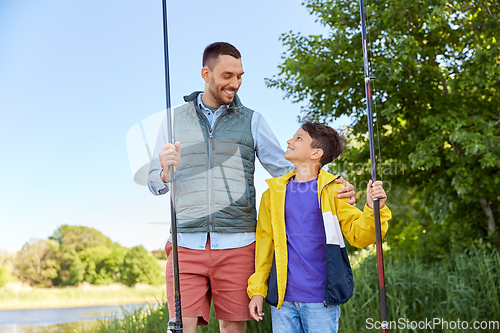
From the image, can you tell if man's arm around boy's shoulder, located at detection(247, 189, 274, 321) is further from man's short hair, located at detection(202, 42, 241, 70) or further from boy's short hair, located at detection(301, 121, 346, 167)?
man's short hair, located at detection(202, 42, 241, 70)

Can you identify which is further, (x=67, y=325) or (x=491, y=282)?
(x=67, y=325)

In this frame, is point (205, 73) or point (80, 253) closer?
point (205, 73)

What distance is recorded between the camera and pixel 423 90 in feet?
17.9

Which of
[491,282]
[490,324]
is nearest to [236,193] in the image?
[490,324]

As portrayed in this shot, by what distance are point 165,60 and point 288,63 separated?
4.29 metres

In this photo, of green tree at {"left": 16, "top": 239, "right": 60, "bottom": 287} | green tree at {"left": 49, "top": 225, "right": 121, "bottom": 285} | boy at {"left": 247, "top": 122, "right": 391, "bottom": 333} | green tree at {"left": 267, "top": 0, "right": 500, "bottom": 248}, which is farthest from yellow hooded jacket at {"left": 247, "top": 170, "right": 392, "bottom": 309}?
green tree at {"left": 49, "top": 225, "right": 121, "bottom": 285}

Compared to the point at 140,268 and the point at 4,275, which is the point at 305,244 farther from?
the point at 140,268

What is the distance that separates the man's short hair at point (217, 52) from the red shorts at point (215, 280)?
2.56 ft

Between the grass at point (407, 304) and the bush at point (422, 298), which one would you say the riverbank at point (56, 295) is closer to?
the grass at point (407, 304)

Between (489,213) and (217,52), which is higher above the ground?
(217,52)

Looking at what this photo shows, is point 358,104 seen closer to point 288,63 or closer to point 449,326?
point 288,63

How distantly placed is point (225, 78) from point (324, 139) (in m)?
0.50

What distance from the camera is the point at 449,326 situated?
11.8 ft

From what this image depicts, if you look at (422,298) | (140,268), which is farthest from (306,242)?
(140,268)
